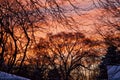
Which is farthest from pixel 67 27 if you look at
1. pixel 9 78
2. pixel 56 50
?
pixel 56 50

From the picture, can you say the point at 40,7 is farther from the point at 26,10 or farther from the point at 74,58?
the point at 74,58

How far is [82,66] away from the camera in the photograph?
66.9 m

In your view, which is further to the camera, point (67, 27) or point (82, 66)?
point (82, 66)

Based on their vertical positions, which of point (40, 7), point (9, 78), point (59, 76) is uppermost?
point (40, 7)

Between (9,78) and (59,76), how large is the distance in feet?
183

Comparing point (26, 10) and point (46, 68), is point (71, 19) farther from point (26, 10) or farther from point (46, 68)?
point (46, 68)

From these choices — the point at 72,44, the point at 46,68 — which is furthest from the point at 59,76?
the point at 72,44

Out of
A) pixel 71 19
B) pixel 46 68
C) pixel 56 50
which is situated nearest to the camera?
pixel 71 19

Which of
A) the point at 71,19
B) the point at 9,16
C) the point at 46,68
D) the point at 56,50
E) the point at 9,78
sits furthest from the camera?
Answer: the point at 46,68

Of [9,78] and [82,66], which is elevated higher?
[9,78]

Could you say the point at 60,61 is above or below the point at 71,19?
below

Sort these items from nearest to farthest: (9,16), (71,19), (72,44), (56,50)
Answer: (71,19)
(9,16)
(56,50)
(72,44)

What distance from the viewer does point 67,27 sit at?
31.5 ft

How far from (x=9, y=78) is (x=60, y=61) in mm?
53883
